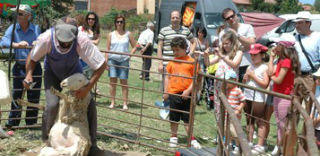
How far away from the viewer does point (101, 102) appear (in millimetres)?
8812

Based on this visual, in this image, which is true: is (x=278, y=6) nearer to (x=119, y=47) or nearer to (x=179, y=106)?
(x=119, y=47)

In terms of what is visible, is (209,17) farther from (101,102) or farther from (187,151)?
(187,151)

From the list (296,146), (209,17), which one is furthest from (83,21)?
(209,17)

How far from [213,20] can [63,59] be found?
512 inches

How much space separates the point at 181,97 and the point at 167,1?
551 inches

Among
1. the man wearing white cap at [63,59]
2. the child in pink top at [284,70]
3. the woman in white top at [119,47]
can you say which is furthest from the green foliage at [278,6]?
the man wearing white cap at [63,59]

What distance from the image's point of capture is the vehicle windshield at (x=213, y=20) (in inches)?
676

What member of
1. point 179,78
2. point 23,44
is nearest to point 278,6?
point 179,78

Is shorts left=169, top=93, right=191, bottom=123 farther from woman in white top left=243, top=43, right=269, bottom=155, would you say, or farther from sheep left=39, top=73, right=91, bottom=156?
sheep left=39, top=73, right=91, bottom=156

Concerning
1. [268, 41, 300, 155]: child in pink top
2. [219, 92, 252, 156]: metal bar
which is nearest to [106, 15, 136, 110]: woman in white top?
[268, 41, 300, 155]: child in pink top

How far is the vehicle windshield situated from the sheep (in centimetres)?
1277

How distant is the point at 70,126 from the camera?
4.80 meters

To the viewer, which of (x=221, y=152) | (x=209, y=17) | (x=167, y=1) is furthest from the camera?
(x=167, y=1)

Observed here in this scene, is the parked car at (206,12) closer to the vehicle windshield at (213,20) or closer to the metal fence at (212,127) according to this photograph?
the vehicle windshield at (213,20)
